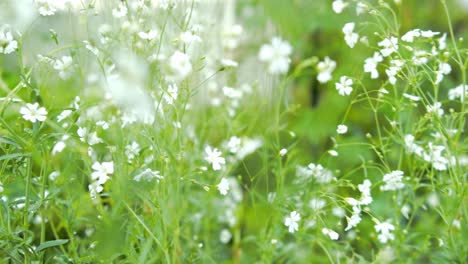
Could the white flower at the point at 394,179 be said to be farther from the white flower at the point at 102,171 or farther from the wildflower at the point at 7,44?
the wildflower at the point at 7,44

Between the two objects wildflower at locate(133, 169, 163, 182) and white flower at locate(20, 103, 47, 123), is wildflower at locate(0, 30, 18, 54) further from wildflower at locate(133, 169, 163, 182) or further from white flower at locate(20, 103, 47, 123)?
wildflower at locate(133, 169, 163, 182)

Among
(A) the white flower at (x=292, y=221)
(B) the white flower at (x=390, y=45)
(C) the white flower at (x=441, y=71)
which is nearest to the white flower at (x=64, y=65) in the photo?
(A) the white flower at (x=292, y=221)

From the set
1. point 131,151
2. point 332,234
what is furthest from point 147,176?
point 332,234

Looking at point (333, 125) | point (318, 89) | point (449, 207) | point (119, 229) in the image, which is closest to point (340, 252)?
point (449, 207)

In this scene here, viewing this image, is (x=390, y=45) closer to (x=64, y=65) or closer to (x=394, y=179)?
(x=394, y=179)

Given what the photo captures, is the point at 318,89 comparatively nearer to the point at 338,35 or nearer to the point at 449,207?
the point at 338,35

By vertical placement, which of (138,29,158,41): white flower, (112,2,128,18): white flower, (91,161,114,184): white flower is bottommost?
(91,161,114,184): white flower

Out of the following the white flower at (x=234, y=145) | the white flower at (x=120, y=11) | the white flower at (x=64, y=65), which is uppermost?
the white flower at (x=120, y=11)

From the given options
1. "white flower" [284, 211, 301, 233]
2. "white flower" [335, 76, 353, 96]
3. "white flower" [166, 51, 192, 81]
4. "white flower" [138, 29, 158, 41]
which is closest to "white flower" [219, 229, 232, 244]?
"white flower" [284, 211, 301, 233]
